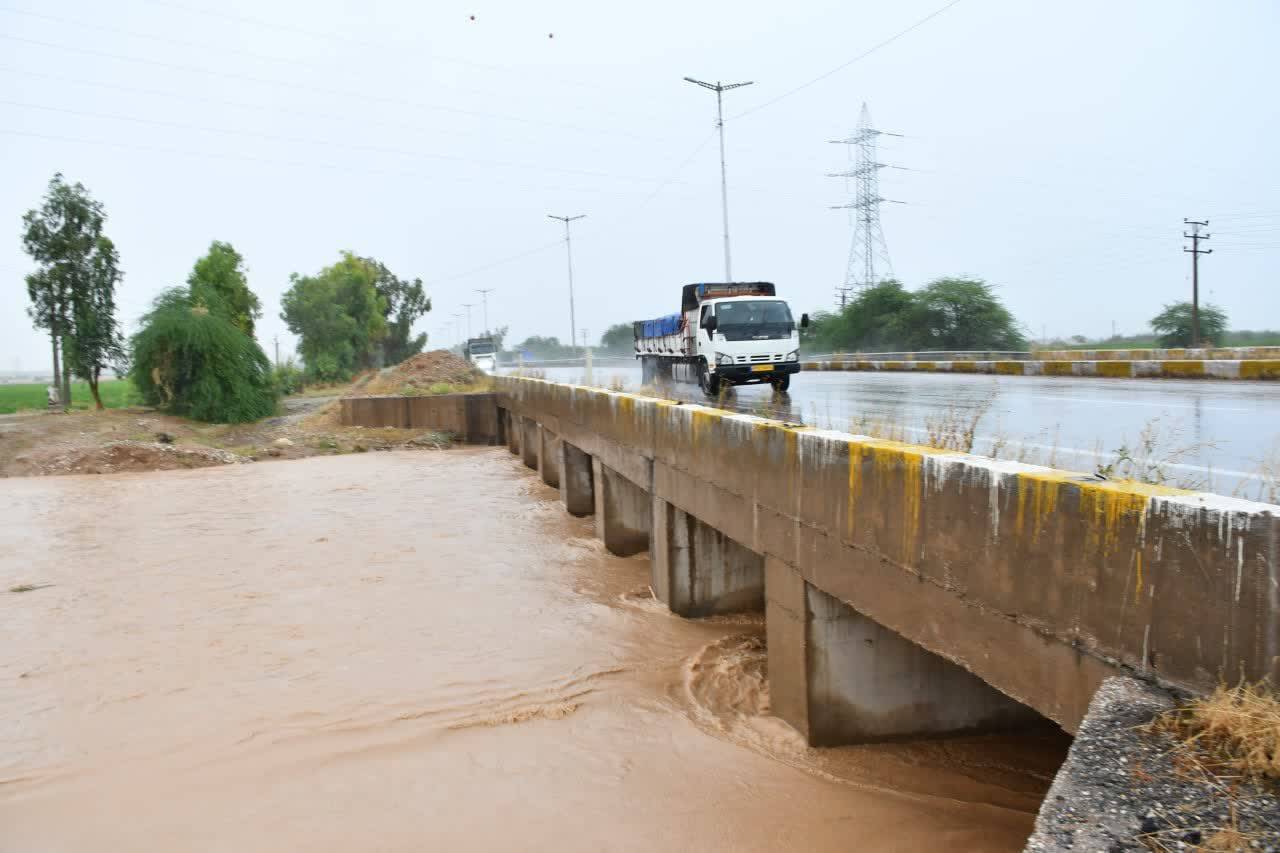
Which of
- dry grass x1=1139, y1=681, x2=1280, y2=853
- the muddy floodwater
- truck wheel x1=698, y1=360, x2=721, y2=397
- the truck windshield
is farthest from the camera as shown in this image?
the truck windshield

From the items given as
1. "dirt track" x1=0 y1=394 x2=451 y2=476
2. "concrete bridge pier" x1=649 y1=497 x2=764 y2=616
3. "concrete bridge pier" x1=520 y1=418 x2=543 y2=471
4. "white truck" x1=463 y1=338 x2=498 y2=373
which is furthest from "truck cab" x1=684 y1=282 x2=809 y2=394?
"white truck" x1=463 y1=338 x2=498 y2=373

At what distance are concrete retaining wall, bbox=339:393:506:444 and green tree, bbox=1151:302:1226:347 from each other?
3173 cm

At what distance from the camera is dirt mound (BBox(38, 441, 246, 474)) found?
26.6 metres

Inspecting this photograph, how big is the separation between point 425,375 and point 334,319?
2336 centimetres

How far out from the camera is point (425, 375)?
43.4 m

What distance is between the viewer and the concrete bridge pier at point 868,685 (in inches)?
265

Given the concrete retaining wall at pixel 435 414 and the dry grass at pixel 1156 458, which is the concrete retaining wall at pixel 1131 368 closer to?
the dry grass at pixel 1156 458

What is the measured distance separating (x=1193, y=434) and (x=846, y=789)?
15.5ft

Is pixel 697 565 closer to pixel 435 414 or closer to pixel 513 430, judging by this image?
pixel 513 430

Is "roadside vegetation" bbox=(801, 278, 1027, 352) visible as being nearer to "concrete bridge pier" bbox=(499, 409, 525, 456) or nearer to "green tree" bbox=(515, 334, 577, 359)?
"concrete bridge pier" bbox=(499, 409, 525, 456)


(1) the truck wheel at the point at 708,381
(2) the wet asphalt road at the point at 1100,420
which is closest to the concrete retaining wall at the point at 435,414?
(1) the truck wheel at the point at 708,381

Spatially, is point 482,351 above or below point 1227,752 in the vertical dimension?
above

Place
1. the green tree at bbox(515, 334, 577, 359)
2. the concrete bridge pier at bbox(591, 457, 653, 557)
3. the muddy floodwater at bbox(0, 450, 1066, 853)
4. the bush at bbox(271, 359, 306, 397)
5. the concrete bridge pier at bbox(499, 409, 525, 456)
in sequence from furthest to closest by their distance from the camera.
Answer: the green tree at bbox(515, 334, 577, 359)
the bush at bbox(271, 359, 306, 397)
the concrete bridge pier at bbox(499, 409, 525, 456)
the concrete bridge pier at bbox(591, 457, 653, 557)
the muddy floodwater at bbox(0, 450, 1066, 853)

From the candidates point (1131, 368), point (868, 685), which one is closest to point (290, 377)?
point (1131, 368)
